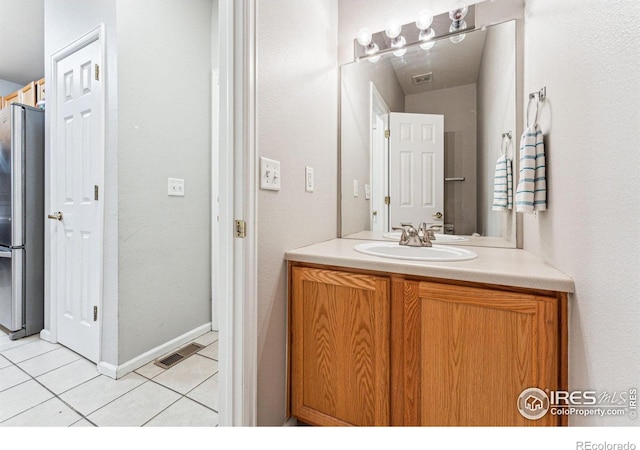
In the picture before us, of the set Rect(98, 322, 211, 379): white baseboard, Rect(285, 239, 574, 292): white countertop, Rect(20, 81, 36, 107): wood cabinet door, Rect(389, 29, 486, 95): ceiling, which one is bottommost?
Rect(98, 322, 211, 379): white baseboard

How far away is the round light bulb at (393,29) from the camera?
1.60m

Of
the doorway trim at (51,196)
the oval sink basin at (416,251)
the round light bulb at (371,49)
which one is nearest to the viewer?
the oval sink basin at (416,251)

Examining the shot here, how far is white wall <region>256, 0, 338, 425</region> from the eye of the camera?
1.07 meters

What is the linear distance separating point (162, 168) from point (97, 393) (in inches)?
52.1

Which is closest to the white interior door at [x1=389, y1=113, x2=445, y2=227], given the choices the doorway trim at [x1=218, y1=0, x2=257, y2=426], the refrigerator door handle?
the doorway trim at [x1=218, y1=0, x2=257, y2=426]

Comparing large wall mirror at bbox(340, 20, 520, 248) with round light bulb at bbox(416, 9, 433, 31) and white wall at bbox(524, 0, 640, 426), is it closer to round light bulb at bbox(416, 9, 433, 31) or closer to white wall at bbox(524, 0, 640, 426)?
round light bulb at bbox(416, 9, 433, 31)

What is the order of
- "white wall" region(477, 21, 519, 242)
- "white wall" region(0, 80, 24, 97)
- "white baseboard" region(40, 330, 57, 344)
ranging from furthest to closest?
"white wall" region(0, 80, 24, 97)
"white baseboard" region(40, 330, 57, 344)
"white wall" region(477, 21, 519, 242)

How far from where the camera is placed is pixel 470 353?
0.87m

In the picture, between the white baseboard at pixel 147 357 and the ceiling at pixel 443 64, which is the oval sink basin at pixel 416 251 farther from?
the white baseboard at pixel 147 357

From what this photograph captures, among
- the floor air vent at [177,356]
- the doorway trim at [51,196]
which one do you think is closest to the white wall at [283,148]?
the floor air vent at [177,356]

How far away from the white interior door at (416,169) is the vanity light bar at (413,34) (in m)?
0.39

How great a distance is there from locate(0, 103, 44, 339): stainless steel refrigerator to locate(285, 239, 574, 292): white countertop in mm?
2283

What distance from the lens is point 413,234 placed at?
4.71ft

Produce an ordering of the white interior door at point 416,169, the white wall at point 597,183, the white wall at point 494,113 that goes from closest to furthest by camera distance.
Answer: the white wall at point 597,183
the white wall at point 494,113
the white interior door at point 416,169
